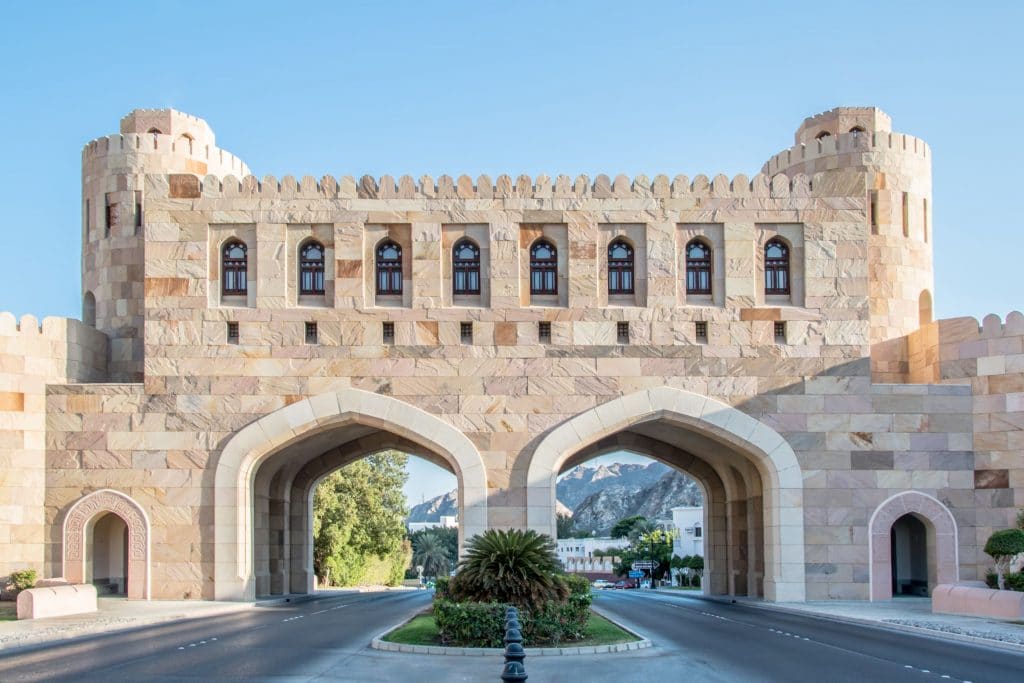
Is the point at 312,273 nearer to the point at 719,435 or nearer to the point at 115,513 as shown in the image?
the point at 115,513

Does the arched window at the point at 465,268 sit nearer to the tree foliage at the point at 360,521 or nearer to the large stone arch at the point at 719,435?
the large stone arch at the point at 719,435

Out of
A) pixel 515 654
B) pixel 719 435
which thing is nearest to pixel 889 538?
pixel 719 435

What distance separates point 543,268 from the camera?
3466cm

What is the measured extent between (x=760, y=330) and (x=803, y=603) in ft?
23.8

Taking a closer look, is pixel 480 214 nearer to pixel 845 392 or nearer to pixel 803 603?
pixel 845 392

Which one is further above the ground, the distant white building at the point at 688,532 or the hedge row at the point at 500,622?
the hedge row at the point at 500,622

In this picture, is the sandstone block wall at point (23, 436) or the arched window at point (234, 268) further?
the arched window at point (234, 268)

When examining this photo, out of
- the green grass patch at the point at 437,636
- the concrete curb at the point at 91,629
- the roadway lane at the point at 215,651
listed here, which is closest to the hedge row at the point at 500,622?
the green grass patch at the point at 437,636

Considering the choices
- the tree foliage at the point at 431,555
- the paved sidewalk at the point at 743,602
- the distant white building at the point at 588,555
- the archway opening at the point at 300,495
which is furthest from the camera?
the distant white building at the point at 588,555

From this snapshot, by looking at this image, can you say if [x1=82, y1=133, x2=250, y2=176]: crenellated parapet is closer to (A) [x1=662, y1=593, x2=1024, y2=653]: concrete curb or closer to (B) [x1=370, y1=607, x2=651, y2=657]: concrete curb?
(A) [x1=662, y1=593, x2=1024, y2=653]: concrete curb

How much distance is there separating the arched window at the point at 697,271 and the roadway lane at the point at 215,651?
12.0 meters

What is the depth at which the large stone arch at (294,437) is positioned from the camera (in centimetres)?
3300

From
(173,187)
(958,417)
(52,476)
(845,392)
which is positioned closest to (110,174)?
(173,187)

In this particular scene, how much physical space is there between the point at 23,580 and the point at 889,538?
22.0 meters
